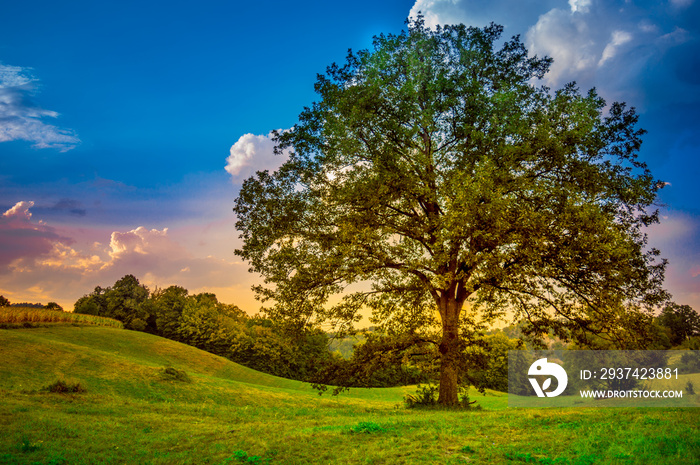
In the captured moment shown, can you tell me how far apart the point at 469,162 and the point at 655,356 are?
43.5ft

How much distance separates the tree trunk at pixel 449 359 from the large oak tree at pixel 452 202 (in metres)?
0.07

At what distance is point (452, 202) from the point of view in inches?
605

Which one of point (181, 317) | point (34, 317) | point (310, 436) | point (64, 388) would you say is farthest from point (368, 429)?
point (181, 317)

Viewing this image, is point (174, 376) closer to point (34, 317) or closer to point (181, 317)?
point (34, 317)

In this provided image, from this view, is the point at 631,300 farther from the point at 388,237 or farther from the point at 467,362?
the point at 388,237

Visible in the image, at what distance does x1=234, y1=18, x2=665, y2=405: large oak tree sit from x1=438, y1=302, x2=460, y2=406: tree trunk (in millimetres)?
73

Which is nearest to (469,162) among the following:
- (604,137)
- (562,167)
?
(562,167)

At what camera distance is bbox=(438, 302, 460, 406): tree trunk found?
17.5m

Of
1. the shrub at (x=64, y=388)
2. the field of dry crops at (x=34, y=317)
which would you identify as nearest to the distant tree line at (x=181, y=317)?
the field of dry crops at (x=34, y=317)

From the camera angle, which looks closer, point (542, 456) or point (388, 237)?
point (542, 456)

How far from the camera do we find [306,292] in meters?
20.0

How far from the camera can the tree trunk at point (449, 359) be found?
17516 mm

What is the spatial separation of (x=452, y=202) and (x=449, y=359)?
7.27 metres

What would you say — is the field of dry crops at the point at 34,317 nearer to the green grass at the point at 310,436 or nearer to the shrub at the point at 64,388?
the green grass at the point at 310,436
